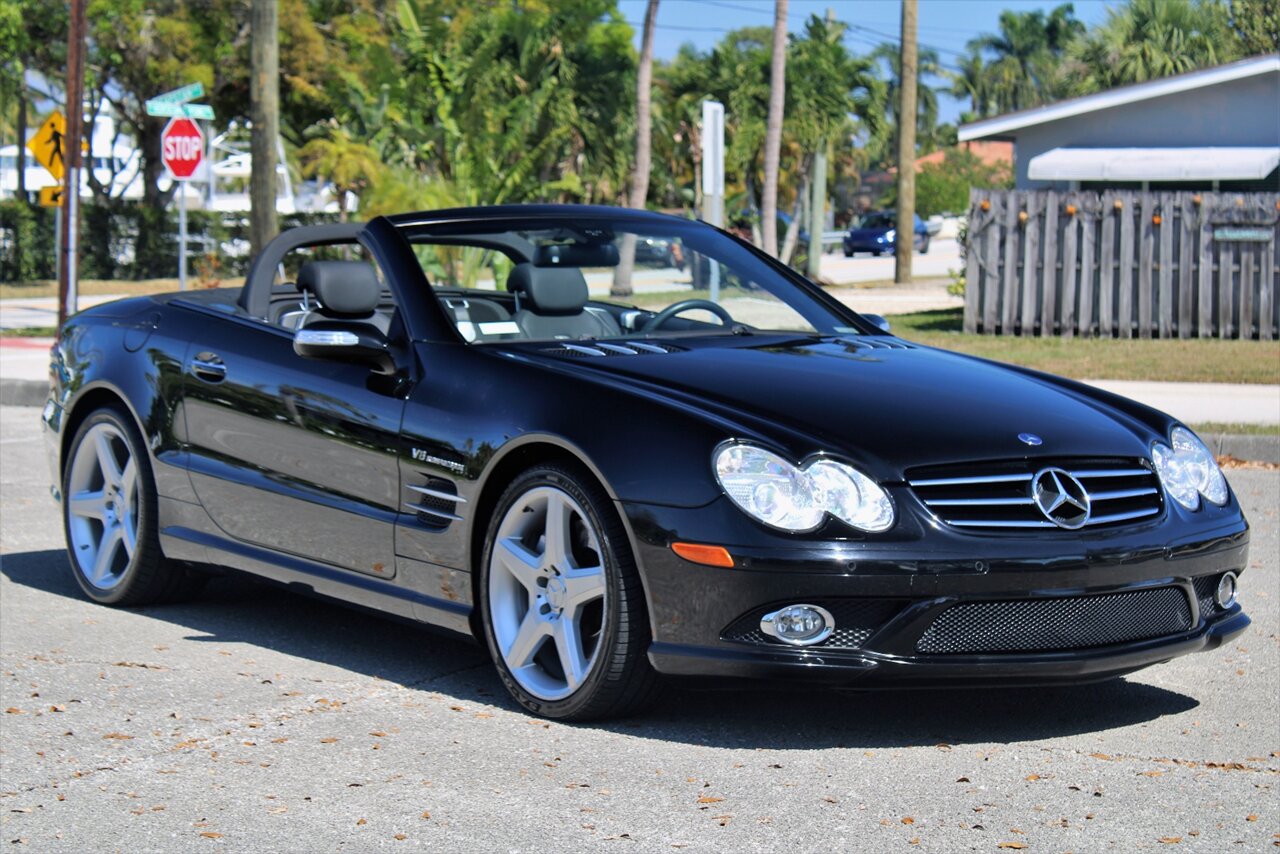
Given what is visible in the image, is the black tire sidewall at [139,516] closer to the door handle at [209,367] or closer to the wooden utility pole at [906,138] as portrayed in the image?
the door handle at [209,367]

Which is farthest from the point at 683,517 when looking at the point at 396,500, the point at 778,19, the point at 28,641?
the point at 778,19

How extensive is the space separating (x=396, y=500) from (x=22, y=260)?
3548 centimetres

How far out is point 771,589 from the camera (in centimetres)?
456

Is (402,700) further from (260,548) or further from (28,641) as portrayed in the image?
(28,641)

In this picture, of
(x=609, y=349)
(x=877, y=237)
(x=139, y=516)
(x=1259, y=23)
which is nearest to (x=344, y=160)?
(x=1259, y=23)

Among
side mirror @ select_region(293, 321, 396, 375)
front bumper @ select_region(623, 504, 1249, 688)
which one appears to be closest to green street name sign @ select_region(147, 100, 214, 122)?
side mirror @ select_region(293, 321, 396, 375)

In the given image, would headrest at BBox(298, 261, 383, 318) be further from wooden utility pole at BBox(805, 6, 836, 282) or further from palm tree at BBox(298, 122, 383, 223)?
wooden utility pole at BBox(805, 6, 836, 282)

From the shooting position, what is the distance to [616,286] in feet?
21.3

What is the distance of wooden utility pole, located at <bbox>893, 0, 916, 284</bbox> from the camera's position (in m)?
34.3

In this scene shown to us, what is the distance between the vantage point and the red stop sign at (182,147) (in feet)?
72.2

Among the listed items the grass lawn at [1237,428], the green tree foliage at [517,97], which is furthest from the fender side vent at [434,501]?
the green tree foliage at [517,97]

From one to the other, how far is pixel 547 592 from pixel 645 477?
0.53m

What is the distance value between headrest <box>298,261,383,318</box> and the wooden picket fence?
15513 millimetres

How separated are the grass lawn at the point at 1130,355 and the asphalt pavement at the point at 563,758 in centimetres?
1008
